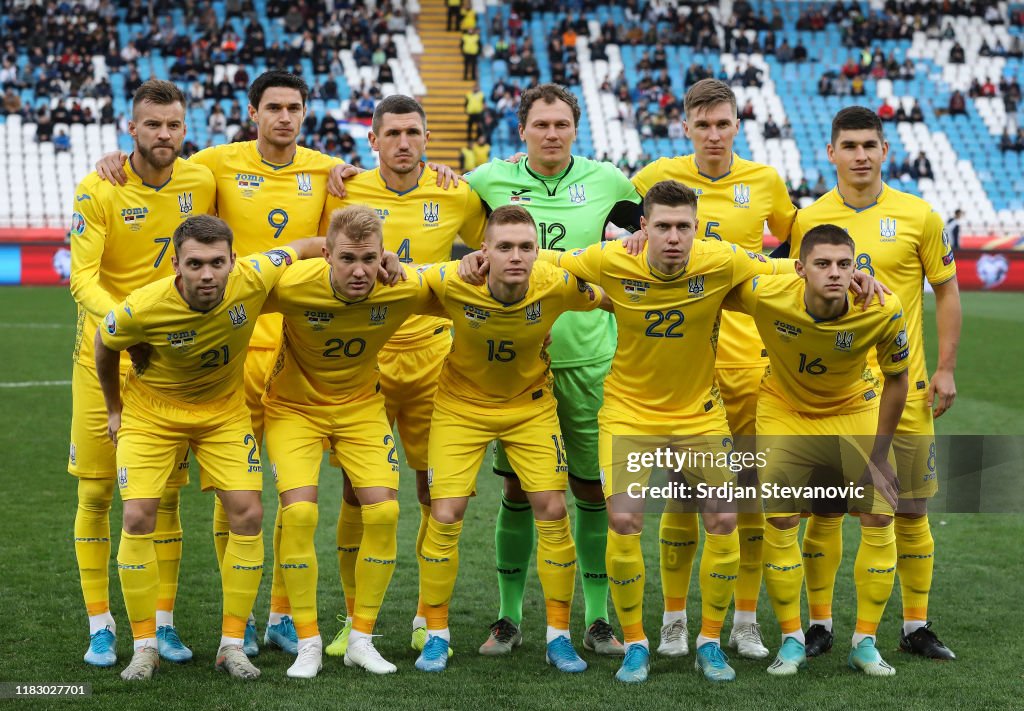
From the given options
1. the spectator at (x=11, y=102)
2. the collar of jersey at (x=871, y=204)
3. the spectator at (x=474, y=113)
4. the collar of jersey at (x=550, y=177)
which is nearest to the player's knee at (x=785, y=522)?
the collar of jersey at (x=871, y=204)

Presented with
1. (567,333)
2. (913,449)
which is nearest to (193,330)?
(567,333)

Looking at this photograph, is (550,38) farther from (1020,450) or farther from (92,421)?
(92,421)

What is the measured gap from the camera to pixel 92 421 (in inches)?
233

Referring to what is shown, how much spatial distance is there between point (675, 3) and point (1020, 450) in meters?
29.4

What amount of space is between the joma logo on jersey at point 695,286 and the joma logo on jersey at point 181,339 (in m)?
2.34

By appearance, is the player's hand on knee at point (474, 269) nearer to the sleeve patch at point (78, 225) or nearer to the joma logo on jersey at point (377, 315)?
the joma logo on jersey at point (377, 315)

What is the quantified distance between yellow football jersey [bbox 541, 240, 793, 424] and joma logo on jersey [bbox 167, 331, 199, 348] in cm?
183

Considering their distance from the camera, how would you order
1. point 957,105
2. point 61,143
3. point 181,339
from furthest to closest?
A: 1. point 957,105
2. point 61,143
3. point 181,339

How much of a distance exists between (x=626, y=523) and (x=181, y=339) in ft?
7.38

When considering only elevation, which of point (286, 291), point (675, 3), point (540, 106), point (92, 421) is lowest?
point (92, 421)

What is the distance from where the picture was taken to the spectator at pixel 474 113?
32.2 metres

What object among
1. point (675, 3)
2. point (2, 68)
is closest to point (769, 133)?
point (675, 3)

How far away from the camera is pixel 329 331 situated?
5.74 metres

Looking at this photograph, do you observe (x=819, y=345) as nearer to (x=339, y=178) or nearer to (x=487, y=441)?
(x=487, y=441)
